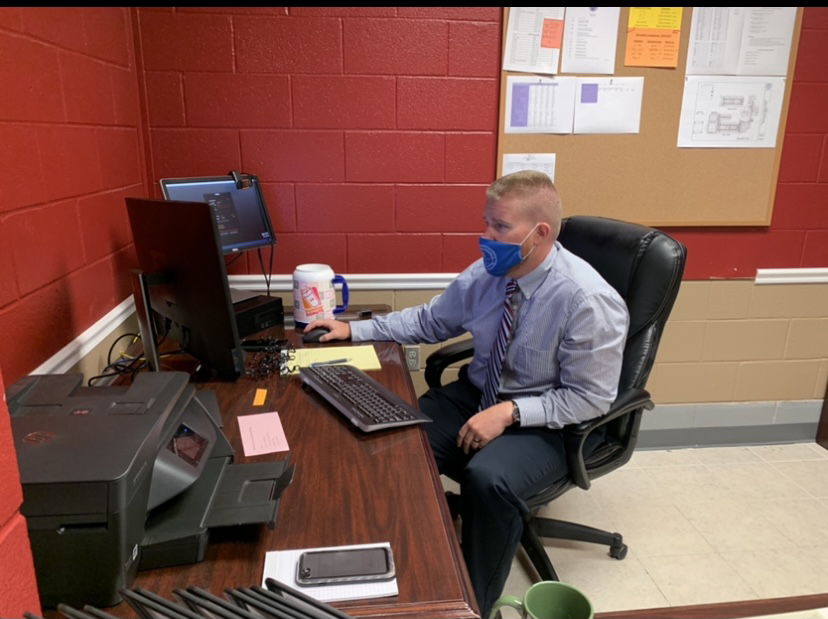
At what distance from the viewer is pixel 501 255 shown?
1.80 meters

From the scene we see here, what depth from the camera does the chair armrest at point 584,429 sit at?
5.55ft

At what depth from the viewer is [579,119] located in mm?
2467

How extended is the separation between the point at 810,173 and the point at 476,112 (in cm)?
152

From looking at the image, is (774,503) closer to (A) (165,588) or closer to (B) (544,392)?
(B) (544,392)

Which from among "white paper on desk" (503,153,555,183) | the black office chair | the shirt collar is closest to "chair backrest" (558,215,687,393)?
the black office chair

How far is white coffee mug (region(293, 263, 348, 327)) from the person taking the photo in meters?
2.08

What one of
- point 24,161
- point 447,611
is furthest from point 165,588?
point 24,161

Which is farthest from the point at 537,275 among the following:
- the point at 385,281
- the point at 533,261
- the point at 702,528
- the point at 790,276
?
the point at 790,276

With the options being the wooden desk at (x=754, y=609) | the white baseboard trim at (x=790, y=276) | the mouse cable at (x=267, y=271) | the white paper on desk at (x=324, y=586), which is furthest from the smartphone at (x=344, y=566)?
the white baseboard trim at (x=790, y=276)

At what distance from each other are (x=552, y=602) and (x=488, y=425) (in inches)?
21.5

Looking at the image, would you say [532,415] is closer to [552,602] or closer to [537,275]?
[537,275]

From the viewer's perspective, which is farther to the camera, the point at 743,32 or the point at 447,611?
the point at 743,32

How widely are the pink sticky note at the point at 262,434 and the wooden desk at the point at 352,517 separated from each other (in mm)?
18

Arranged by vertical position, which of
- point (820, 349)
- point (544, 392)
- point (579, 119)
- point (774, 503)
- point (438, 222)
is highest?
point (579, 119)
